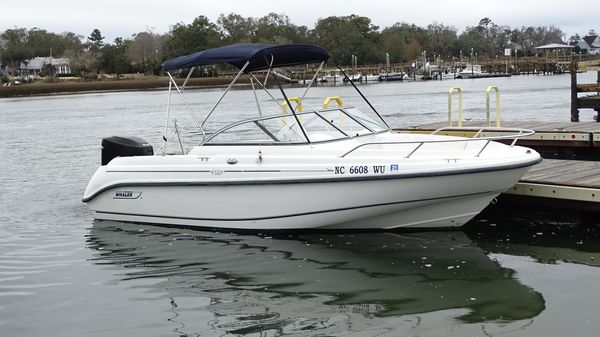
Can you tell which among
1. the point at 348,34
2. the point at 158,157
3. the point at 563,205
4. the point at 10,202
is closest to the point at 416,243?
the point at 563,205

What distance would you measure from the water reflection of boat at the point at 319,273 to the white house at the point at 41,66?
14553 cm

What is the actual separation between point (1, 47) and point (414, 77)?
289 ft

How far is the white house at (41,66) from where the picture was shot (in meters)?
148

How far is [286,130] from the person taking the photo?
1064 centimetres

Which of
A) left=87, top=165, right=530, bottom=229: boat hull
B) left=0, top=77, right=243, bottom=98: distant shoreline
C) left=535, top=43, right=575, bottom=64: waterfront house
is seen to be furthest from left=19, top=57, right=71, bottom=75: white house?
left=87, top=165, right=530, bottom=229: boat hull

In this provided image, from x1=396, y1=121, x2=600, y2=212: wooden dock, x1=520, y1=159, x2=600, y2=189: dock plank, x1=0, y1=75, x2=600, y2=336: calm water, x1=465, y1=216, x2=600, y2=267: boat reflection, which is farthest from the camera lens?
x1=520, y1=159, x2=600, y2=189: dock plank

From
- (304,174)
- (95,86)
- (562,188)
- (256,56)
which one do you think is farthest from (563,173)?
(95,86)

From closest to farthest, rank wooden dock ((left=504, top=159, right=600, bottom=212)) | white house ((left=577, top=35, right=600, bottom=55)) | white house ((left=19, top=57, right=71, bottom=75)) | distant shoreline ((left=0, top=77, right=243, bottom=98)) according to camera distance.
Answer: wooden dock ((left=504, top=159, right=600, bottom=212))
distant shoreline ((left=0, top=77, right=243, bottom=98))
white house ((left=19, top=57, right=71, bottom=75))
white house ((left=577, top=35, right=600, bottom=55))

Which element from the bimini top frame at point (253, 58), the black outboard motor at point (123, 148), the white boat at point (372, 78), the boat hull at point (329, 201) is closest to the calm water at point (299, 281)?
the boat hull at point (329, 201)

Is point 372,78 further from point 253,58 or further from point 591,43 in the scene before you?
point 253,58

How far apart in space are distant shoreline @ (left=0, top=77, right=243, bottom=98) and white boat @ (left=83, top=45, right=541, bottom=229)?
100 meters

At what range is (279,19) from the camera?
14600 centimetres

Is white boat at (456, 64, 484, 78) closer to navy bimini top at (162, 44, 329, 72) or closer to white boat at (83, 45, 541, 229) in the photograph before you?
navy bimini top at (162, 44, 329, 72)

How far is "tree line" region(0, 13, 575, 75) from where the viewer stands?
13150cm
